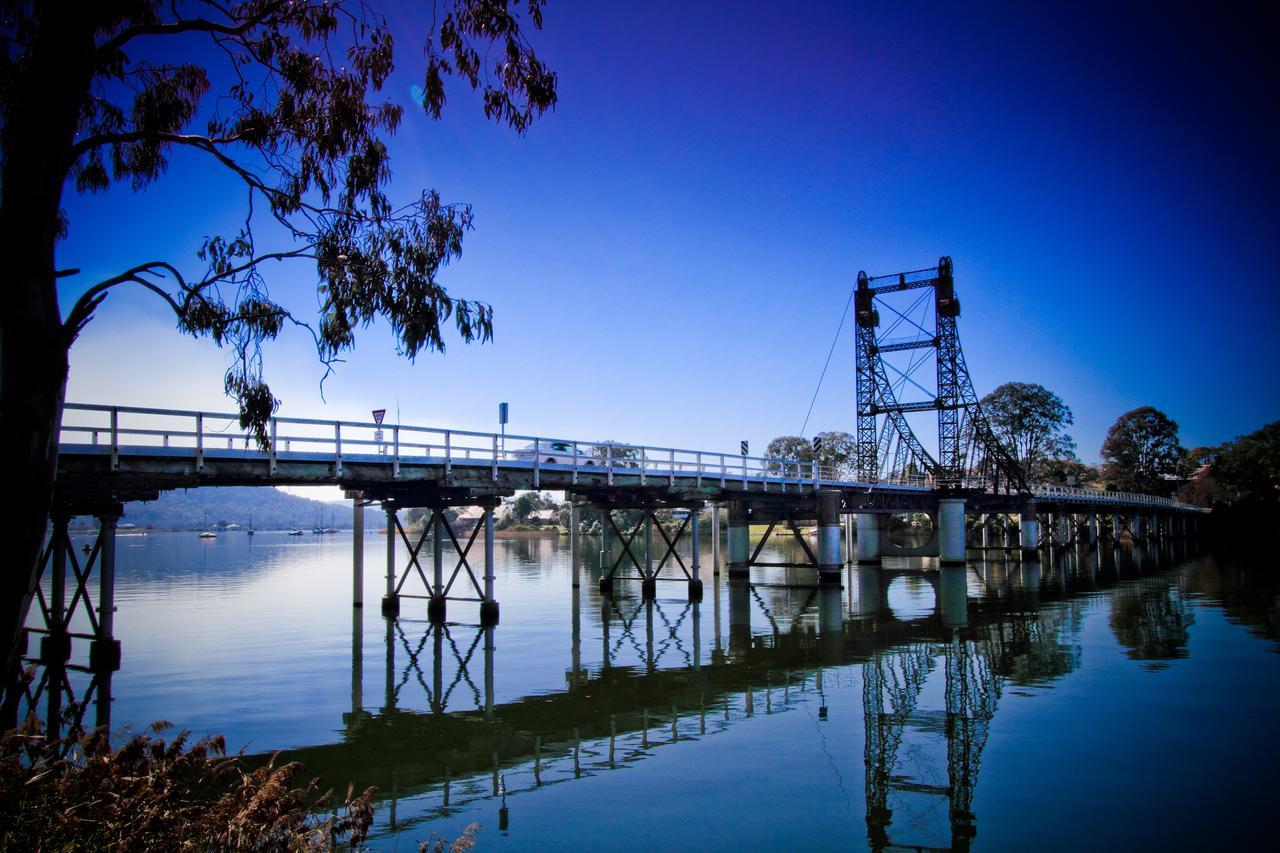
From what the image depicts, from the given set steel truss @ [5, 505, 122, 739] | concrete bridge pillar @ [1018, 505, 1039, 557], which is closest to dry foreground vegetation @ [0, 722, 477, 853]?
steel truss @ [5, 505, 122, 739]

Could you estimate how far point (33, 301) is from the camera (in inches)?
347

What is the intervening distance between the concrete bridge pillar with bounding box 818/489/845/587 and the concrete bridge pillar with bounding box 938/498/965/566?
11.9 meters

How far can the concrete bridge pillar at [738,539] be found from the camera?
155 feet

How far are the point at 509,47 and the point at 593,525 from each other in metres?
126

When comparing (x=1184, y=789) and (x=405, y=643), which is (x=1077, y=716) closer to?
(x=1184, y=789)

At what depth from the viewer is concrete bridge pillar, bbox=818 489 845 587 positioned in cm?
4450

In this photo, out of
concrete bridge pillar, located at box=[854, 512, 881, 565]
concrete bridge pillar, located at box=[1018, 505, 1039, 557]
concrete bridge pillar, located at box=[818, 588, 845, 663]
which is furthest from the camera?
concrete bridge pillar, located at box=[1018, 505, 1039, 557]

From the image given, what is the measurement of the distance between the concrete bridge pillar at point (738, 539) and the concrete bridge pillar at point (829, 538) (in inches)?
153

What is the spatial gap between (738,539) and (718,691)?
97.1 ft

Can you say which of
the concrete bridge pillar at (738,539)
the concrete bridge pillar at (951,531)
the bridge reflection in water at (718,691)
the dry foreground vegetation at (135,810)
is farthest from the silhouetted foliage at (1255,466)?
the dry foreground vegetation at (135,810)

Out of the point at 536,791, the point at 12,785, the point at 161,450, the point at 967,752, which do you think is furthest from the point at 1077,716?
the point at 161,450

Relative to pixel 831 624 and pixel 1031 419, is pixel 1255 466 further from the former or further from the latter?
pixel 831 624

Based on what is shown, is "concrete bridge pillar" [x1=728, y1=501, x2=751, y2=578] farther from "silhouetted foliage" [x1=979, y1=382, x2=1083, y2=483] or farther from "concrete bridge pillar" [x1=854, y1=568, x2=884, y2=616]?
"silhouetted foliage" [x1=979, y1=382, x2=1083, y2=483]

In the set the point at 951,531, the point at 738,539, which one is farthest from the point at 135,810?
the point at 951,531
